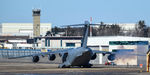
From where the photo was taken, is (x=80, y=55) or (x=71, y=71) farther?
(x=80, y=55)

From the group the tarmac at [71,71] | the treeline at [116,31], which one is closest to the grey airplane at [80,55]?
the tarmac at [71,71]

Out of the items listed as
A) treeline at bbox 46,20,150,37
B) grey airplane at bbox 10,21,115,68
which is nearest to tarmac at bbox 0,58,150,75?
grey airplane at bbox 10,21,115,68

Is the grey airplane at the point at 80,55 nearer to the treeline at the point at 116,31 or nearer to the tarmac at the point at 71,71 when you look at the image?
the tarmac at the point at 71,71

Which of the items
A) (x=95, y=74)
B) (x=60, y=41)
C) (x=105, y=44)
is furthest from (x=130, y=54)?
(x=60, y=41)

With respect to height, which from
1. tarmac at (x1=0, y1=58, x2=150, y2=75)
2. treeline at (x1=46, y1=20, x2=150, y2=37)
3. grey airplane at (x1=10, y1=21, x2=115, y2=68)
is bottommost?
tarmac at (x1=0, y1=58, x2=150, y2=75)

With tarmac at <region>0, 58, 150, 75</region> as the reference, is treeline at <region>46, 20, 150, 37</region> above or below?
above

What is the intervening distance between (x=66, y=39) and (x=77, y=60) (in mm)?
92197

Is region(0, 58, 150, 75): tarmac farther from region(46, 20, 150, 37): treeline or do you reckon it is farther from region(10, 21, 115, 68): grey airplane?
region(46, 20, 150, 37): treeline

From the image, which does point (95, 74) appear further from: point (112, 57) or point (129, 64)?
point (129, 64)

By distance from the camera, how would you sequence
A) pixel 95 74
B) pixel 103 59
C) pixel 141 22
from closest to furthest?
pixel 95 74, pixel 103 59, pixel 141 22

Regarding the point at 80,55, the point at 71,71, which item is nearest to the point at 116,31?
the point at 80,55

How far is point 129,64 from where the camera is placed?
67.2 m

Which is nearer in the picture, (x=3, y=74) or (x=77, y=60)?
(x=3, y=74)

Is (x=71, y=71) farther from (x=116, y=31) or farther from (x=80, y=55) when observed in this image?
(x=116, y=31)
